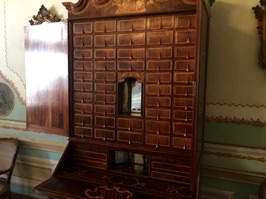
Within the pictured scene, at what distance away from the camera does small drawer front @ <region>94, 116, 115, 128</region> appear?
1868 mm

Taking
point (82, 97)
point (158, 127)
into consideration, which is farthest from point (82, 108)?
point (158, 127)

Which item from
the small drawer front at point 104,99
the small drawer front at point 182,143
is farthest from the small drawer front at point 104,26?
the small drawer front at point 182,143

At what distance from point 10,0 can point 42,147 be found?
5.53ft

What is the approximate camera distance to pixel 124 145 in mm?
1830

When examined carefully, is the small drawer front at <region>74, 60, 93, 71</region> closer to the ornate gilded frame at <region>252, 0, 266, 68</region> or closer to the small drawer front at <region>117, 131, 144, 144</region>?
the small drawer front at <region>117, 131, 144, 144</region>

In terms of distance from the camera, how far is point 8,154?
2701 millimetres

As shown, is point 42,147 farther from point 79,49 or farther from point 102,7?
point 102,7

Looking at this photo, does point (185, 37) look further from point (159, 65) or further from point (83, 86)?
point (83, 86)

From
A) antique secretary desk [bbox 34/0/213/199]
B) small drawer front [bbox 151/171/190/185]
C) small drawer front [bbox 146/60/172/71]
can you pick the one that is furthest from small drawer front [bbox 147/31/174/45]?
small drawer front [bbox 151/171/190/185]

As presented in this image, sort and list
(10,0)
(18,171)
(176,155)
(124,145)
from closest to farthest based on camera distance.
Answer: (176,155) < (124,145) < (10,0) < (18,171)

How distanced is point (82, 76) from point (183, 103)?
827 millimetres

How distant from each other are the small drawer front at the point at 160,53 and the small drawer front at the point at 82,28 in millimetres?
518

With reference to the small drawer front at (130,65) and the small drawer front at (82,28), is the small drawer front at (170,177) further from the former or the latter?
the small drawer front at (82,28)

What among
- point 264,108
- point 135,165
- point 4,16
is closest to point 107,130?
point 135,165
